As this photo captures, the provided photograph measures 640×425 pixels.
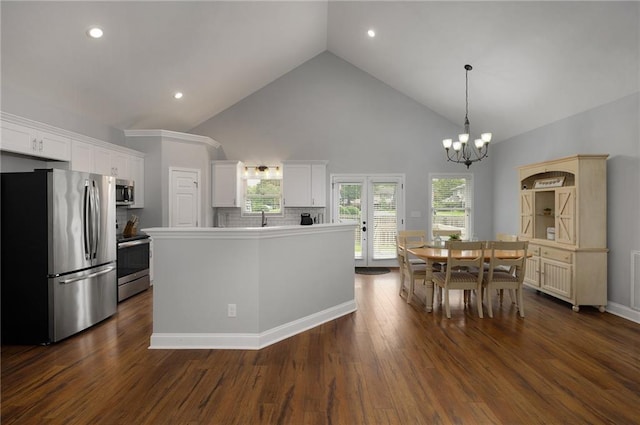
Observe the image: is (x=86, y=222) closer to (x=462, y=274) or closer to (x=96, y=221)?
(x=96, y=221)

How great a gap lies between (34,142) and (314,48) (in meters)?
5.29

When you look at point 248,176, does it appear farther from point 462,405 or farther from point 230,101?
point 462,405

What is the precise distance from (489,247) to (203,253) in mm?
3363

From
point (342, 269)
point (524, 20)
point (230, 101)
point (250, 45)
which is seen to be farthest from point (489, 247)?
point (230, 101)

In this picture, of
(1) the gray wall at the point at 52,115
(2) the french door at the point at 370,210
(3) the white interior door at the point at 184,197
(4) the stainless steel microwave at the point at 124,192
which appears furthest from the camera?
(2) the french door at the point at 370,210

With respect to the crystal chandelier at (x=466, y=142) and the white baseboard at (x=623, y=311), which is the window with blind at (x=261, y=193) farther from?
the white baseboard at (x=623, y=311)

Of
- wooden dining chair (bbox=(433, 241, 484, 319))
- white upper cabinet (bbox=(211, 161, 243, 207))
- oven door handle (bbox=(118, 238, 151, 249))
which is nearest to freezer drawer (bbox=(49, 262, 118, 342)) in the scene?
oven door handle (bbox=(118, 238, 151, 249))

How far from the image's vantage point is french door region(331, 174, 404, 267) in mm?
7953

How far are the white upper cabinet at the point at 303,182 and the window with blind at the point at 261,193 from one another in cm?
31

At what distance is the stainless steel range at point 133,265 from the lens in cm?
504

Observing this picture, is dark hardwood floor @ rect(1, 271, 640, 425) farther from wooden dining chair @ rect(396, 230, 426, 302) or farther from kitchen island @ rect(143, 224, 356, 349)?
wooden dining chair @ rect(396, 230, 426, 302)

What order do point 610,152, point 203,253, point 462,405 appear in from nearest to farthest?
point 462,405, point 203,253, point 610,152

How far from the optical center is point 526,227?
18.8ft

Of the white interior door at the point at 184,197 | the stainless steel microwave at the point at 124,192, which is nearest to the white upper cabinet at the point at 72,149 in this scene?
the stainless steel microwave at the point at 124,192
